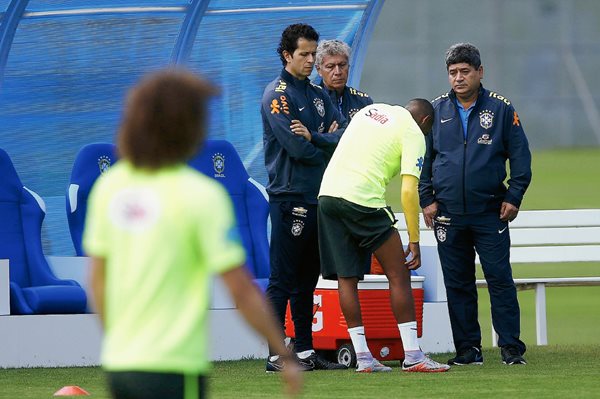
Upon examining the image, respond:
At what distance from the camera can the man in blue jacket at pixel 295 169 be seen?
25.4ft

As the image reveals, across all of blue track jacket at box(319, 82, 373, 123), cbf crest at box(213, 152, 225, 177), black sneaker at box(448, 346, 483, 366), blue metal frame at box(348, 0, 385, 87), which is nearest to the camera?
black sneaker at box(448, 346, 483, 366)

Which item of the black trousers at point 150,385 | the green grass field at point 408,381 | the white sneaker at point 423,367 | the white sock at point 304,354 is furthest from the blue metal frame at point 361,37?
the black trousers at point 150,385

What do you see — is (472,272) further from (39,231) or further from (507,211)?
(39,231)

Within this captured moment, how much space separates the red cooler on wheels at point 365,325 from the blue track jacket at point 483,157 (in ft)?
2.22

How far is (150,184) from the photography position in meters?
3.20

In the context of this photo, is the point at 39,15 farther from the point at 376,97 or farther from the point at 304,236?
the point at 376,97

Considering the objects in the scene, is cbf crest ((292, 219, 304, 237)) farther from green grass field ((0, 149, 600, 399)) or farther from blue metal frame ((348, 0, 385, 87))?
blue metal frame ((348, 0, 385, 87))

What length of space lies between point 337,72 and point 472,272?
1407 millimetres

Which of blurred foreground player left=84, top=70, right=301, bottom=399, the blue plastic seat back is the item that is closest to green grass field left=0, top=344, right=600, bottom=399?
the blue plastic seat back

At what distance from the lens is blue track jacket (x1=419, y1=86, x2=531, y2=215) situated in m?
8.23

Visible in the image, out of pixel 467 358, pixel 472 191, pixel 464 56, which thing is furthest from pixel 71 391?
pixel 464 56

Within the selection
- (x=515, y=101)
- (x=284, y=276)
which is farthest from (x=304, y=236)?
(x=515, y=101)

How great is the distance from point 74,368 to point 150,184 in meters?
5.56

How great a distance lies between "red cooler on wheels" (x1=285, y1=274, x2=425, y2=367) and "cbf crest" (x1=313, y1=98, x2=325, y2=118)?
3.69 ft
